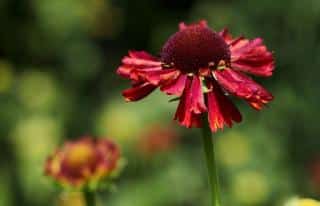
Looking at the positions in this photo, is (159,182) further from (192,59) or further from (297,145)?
(192,59)

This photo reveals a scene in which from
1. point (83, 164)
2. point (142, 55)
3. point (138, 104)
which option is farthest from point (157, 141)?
point (142, 55)

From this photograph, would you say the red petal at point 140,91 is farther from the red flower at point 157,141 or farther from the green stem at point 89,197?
the red flower at point 157,141

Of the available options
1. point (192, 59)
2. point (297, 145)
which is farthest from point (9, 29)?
point (192, 59)

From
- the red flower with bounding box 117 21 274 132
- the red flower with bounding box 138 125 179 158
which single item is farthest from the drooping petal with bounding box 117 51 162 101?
the red flower with bounding box 138 125 179 158

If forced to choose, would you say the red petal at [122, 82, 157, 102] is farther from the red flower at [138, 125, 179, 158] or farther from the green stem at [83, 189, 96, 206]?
the red flower at [138, 125, 179, 158]

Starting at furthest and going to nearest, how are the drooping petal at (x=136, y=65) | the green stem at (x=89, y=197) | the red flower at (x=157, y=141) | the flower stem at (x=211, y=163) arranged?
the red flower at (x=157, y=141) → the green stem at (x=89, y=197) → the drooping petal at (x=136, y=65) → the flower stem at (x=211, y=163)

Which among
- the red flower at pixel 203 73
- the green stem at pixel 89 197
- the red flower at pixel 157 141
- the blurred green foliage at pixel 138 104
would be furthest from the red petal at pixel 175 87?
the red flower at pixel 157 141
